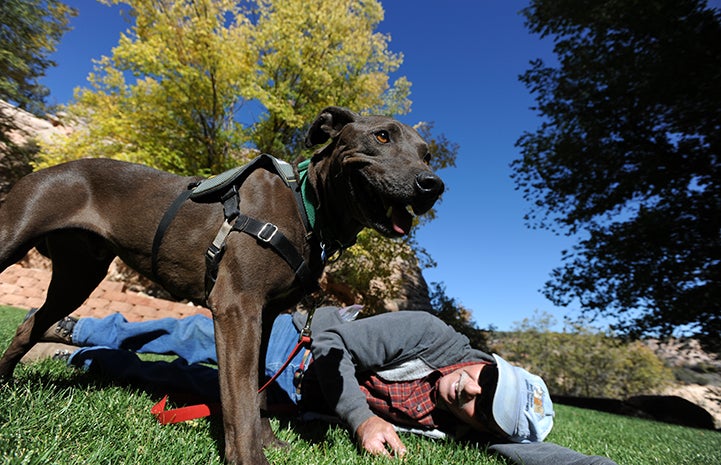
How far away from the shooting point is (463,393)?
2467 millimetres

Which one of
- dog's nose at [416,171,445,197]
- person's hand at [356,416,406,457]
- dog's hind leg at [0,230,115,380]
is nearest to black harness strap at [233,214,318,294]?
dog's nose at [416,171,445,197]

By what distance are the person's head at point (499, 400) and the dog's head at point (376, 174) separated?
144 cm

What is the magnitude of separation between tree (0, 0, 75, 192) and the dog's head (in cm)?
1777

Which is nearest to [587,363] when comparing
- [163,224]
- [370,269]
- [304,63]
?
[370,269]

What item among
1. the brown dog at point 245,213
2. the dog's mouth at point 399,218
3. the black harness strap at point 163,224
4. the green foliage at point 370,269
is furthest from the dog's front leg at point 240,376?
the green foliage at point 370,269

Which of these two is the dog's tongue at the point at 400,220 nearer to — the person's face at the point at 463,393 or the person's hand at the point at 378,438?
the person's hand at the point at 378,438

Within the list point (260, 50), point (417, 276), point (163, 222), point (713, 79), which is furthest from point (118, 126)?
point (713, 79)

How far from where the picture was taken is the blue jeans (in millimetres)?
2686

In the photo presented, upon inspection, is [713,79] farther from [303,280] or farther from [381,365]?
[303,280]

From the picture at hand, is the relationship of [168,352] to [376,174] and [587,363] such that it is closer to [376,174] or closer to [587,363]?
[376,174]

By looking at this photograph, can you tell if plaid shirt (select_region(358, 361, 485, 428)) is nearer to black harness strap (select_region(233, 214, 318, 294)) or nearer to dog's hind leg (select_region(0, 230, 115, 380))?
black harness strap (select_region(233, 214, 318, 294))

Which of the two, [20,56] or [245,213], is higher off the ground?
[20,56]

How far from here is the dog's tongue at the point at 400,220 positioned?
1.69 meters

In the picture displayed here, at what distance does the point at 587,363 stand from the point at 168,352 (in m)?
20.2
